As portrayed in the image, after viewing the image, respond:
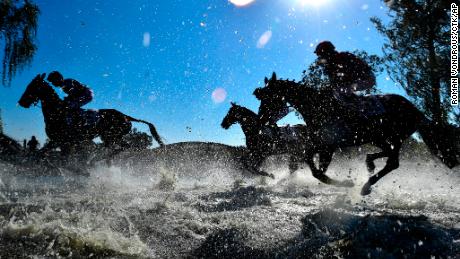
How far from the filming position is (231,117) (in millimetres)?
11648

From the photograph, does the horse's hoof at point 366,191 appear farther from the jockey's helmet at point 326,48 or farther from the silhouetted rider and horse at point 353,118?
the jockey's helmet at point 326,48

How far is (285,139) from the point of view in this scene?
10977 mm

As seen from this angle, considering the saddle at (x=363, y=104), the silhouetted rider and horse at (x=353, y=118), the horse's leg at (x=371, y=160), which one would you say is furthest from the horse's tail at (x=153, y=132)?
the horse's leg at (x=371, y=160)

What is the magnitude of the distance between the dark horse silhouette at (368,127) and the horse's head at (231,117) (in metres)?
3.13

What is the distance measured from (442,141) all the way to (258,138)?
4.92m

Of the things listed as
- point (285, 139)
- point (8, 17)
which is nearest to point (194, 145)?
point (285, 139)

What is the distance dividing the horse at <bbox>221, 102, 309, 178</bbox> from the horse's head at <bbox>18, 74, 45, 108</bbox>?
211 inches

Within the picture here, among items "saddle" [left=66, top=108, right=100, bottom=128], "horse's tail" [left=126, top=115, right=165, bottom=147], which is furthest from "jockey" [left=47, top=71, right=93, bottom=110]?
"horse's tail" [left=126, top=115, right=165, bottom=147]

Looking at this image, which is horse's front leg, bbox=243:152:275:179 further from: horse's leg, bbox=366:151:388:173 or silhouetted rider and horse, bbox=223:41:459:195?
horse's leg, bbox=366:151:388:173

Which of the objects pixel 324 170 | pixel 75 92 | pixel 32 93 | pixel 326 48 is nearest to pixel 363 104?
pixel 326 48

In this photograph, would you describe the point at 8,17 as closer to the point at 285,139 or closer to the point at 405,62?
the point at 285,139

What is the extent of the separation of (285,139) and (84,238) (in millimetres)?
8160

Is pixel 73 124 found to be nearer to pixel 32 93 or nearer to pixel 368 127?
pixel 32 93

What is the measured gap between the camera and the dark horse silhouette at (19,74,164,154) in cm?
1075
